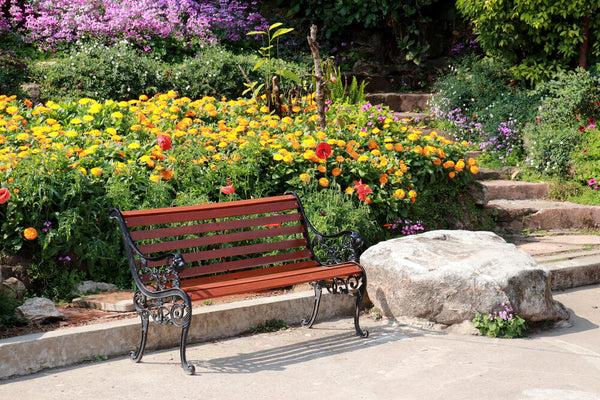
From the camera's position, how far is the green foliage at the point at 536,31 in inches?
358

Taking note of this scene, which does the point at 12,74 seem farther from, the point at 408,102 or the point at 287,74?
the point at 408,102

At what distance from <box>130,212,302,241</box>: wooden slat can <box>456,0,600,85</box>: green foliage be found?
19.4 ft

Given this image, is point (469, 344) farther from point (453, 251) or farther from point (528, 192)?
point (528, 192)

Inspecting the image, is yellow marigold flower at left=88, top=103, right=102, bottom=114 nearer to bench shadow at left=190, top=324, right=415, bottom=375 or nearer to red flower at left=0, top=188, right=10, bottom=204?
red flower at left=0, top=188, right=10, bottom=204

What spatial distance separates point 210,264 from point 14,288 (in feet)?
4.09

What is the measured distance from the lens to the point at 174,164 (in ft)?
17.9

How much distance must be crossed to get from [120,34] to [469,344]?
6959 millimetres

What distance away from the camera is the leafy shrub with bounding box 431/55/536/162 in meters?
9.15

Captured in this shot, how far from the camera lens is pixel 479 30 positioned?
977 centimetres

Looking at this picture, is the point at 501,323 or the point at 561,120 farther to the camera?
the point at 561,120

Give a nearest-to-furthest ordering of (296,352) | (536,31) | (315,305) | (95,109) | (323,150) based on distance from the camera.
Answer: (296,352), (315,305), (323,150), (95,109), (536,31)

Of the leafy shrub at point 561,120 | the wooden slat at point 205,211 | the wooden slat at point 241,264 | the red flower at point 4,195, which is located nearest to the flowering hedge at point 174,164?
the red flower at point 4,195

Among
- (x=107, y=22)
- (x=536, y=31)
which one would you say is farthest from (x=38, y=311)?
(x=536, y=31)

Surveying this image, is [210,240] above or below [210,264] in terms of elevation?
above
